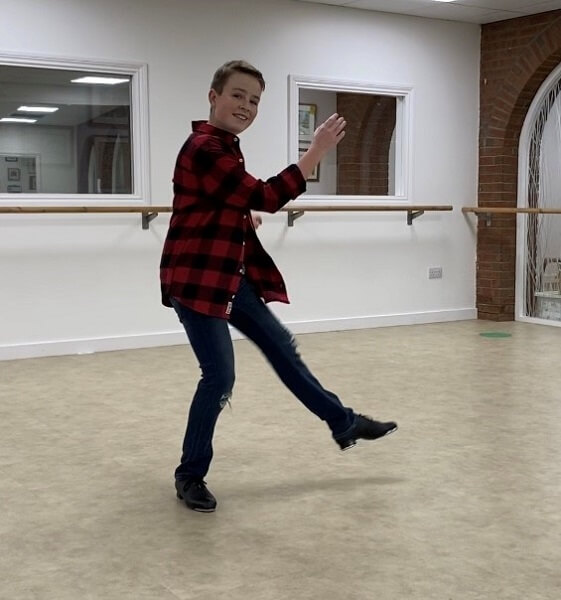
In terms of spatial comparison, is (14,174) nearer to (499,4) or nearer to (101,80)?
(101,80)

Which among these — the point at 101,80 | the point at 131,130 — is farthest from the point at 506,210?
the point at 101,80

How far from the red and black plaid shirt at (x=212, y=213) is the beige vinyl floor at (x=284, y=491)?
2.17 ft

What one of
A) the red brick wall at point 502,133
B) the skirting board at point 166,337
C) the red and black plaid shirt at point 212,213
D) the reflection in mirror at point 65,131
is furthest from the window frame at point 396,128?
the red and black plaid shirt at point 212,213

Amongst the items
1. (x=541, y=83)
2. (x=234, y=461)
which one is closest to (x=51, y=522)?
(x=234, y=461)

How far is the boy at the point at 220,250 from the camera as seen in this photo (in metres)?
2.38

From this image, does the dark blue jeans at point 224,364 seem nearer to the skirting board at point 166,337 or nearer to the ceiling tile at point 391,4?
the skirting board at point 166,337

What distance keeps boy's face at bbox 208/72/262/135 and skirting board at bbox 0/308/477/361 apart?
3.22 m

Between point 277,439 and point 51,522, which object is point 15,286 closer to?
point 277,439

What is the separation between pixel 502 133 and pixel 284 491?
485 centimetres

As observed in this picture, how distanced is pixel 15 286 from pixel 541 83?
4.20 metres

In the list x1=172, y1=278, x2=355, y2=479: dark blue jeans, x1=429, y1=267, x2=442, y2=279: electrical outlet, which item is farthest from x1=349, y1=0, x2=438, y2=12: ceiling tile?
x1=172, y1=278, x2=355, y2=479: dark blue jeans

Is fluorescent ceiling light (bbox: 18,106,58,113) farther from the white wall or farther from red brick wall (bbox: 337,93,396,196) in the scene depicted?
red brick wall (bbox: 337,93,396,196)

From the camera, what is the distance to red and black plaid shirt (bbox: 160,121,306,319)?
2.37 meters

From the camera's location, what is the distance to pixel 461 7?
20.7 ft
